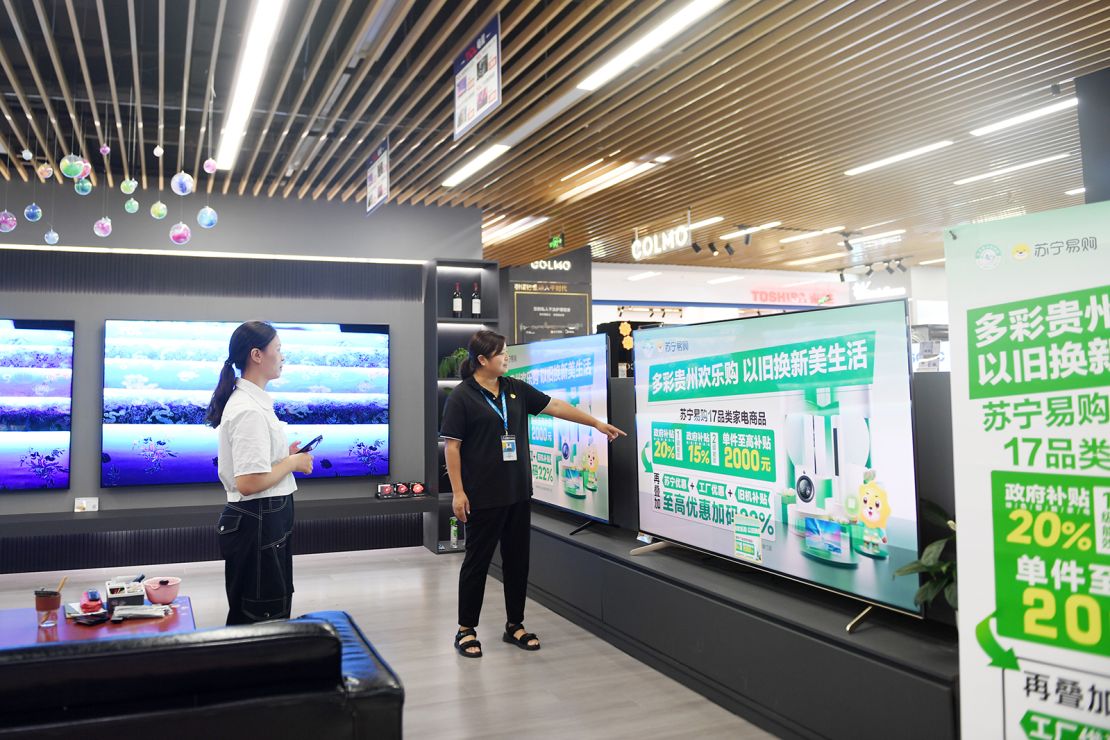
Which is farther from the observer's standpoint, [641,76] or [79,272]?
[79,272]

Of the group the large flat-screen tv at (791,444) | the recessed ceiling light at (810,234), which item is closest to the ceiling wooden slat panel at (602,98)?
the recessed ceiling light at (810,234)

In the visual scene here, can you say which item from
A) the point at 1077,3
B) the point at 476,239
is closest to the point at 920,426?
the point at 1077,3

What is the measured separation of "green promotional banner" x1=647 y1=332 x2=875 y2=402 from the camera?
2.99 metres


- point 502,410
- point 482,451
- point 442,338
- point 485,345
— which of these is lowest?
point 482,451

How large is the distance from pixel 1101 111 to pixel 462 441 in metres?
4.24

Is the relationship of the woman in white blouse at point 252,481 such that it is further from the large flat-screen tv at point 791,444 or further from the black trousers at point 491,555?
the large flat-screen tv at point 791,444

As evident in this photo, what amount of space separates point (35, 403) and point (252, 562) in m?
4.64

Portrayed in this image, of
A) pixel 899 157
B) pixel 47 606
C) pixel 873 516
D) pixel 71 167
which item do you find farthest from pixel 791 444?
pixel 899 157

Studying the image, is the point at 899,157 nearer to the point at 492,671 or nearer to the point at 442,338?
the point at 442,338

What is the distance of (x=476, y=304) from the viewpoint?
7227mm

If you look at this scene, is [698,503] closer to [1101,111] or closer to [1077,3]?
[1077,3]

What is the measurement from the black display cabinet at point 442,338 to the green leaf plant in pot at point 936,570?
4.76m

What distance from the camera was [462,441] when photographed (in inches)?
162

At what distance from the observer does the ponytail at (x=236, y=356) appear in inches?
108
